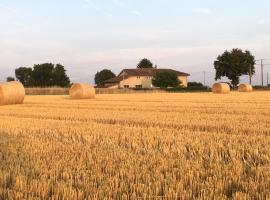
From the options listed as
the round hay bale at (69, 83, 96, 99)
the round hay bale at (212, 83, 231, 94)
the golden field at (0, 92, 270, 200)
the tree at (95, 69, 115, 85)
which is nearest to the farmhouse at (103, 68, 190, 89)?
the tree at (95, 69, 115, 85)

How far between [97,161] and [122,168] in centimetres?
51

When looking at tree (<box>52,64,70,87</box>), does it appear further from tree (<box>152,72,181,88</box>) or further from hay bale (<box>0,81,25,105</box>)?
hay bale (<box>0,81,25,105</box>)

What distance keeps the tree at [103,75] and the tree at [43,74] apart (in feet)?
127

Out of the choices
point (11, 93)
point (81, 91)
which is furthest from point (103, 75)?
point (11, 93)

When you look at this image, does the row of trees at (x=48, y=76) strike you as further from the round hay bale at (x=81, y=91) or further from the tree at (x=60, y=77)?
the round hay bale at (x=81, y=91)

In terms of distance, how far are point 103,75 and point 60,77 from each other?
41.2 metres

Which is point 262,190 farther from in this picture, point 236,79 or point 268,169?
point 236,79

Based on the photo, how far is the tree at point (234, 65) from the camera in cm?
8112

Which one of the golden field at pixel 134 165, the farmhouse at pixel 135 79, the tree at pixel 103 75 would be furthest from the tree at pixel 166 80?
the golden field at pixel 134 165

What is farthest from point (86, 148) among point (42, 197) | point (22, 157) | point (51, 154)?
point (42, 197)

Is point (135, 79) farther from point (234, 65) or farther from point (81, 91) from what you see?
point (81, 91)

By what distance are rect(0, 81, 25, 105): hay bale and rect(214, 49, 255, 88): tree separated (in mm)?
65445

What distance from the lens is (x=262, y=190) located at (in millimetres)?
3479

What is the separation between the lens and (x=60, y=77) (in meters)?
91.5
